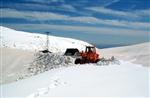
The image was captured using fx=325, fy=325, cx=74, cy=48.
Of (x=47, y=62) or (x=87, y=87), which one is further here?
(x=47, y=62)

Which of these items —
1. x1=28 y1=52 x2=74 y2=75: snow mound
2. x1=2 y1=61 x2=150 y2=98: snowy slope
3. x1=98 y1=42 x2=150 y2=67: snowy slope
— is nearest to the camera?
x1=2 y1=61 x2=150 y2=98: snowy slope

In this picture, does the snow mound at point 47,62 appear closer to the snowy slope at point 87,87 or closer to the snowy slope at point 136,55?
the snowy slope at point 136,55

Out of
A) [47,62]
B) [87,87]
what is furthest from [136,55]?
[87,87]

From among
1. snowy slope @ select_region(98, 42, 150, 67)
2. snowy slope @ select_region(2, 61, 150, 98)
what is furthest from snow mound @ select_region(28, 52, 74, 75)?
snowy slope @ select_region(2, 61, 150, 98)

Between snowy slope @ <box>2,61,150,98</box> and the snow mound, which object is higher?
the snow mound

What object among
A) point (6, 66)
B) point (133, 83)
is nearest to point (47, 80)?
point (133, 83)

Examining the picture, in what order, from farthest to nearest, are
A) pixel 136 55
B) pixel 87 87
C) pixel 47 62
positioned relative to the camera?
pixel 136 55 → pixel 47 62 → pixel 87 87

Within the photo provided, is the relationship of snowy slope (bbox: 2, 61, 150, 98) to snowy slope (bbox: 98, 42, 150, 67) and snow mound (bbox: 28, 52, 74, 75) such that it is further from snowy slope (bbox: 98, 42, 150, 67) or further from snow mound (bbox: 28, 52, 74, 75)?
snowy slope (bbox: 98, 42, 150, 67)

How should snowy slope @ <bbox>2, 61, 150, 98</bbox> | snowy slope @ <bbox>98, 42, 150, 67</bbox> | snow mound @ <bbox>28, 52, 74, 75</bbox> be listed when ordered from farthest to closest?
snowy slope @ <bbox>98, 42, 150, 67</bbox> → snow mound @ <bbox>28, 52, 74, 75</bbox> → snowy slope @ <bbox>2, 61, 150, 98</bbox>


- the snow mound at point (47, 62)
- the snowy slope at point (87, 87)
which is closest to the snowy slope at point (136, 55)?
the snow mound at point (47, 62)

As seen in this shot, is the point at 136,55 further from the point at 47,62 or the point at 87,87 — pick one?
the point at 87,87

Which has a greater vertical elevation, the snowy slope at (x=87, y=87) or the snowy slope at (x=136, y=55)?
the snowy slope at (x=136, y=55)

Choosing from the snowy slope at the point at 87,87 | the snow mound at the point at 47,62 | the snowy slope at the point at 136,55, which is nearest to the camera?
the snowy slope at the point at 87,87

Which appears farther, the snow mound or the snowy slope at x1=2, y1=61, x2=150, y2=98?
the snow mound
